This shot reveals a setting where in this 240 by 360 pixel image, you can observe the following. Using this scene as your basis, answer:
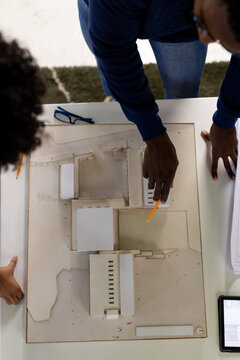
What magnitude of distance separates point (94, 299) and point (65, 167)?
32 cm

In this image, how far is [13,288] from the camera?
812 millimetres

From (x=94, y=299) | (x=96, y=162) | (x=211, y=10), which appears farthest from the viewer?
(x=96, y=162)

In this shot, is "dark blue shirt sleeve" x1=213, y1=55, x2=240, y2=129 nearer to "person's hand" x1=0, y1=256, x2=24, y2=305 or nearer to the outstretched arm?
the outstretched arm

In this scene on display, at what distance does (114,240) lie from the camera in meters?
0.81

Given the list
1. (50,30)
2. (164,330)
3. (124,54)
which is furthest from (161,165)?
(50,30)

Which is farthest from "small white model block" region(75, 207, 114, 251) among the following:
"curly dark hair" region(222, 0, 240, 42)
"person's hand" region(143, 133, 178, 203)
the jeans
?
"curly dark hair" region(222, 0, 240, 42)

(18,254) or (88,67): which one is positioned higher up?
(88,67)

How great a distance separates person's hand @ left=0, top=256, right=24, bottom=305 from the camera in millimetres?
798

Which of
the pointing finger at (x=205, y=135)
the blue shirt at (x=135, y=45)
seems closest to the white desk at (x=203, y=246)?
the pointing finger at (x=205, y=135)

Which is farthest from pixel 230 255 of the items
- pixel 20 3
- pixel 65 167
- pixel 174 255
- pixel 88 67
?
pixel 20 3

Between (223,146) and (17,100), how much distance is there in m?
0.56

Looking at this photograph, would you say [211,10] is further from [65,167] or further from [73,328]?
[73,328]

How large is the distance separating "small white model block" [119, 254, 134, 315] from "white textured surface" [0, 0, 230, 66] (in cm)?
99

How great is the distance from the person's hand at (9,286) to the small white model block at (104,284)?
0.18 metres
